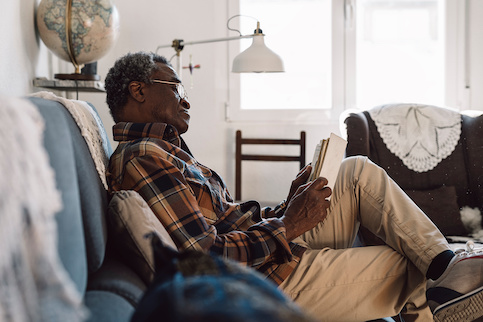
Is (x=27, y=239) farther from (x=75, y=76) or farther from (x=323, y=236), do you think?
(x=75, y=76)

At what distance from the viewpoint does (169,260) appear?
2.35ft

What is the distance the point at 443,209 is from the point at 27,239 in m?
2.13

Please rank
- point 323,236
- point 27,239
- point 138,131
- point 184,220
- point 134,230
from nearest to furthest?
point 27,239, point 134,230, point 184,220, point 138,131, point 323,236

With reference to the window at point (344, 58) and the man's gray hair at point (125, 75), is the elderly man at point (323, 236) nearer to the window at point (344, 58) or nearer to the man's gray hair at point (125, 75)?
the man's gray hair at point (125, 75)

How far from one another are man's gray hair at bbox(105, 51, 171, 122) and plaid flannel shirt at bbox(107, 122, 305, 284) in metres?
0.17

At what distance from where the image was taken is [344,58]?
11.4 ft

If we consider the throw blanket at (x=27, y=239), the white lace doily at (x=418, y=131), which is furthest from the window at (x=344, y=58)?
the throw blanket at (x=27, y=239)

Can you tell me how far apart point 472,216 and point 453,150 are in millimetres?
331

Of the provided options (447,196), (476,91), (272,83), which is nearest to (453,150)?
(447,196)

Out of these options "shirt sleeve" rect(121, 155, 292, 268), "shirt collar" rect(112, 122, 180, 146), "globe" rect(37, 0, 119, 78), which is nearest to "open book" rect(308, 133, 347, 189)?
"shirt sleeve" rect(121, 155, 292, 268)

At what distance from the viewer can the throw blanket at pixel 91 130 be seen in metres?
1.28

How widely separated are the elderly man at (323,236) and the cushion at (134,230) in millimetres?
158

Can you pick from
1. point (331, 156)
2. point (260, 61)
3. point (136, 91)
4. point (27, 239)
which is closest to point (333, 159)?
point (331, 156)

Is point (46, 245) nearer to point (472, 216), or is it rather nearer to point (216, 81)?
point (472, 216)
